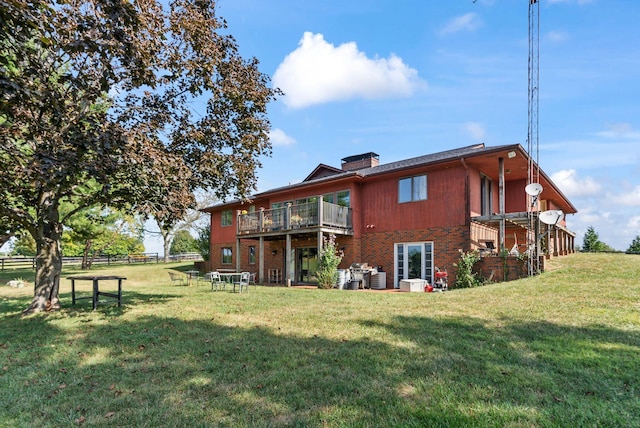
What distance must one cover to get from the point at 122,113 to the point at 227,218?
16866 millimetres

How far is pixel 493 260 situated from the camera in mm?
13258

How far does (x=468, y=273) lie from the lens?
1332cm

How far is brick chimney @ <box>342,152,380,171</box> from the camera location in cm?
2312

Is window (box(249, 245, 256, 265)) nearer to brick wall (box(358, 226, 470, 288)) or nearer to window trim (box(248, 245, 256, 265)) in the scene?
window trim (box(248, 245, 256, 265))

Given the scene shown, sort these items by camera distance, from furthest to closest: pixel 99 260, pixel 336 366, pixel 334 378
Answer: pixel 99 260, pixel 336 366, pixel 334 378

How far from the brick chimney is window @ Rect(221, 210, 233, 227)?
847cm

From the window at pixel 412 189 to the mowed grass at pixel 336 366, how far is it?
8003mm

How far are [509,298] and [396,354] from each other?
537cm

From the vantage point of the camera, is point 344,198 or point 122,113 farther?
point 344,198

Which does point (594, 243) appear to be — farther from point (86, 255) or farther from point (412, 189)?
point (86, 255)

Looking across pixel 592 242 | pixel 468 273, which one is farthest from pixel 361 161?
pixel 592 242

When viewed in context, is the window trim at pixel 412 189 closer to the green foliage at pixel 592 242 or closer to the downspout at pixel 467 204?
the downspout at pixel 467 204

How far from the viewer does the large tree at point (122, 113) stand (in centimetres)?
614

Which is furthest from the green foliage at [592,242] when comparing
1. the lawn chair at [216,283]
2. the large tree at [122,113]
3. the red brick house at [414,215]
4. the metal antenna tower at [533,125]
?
the large tree at [122,113]
